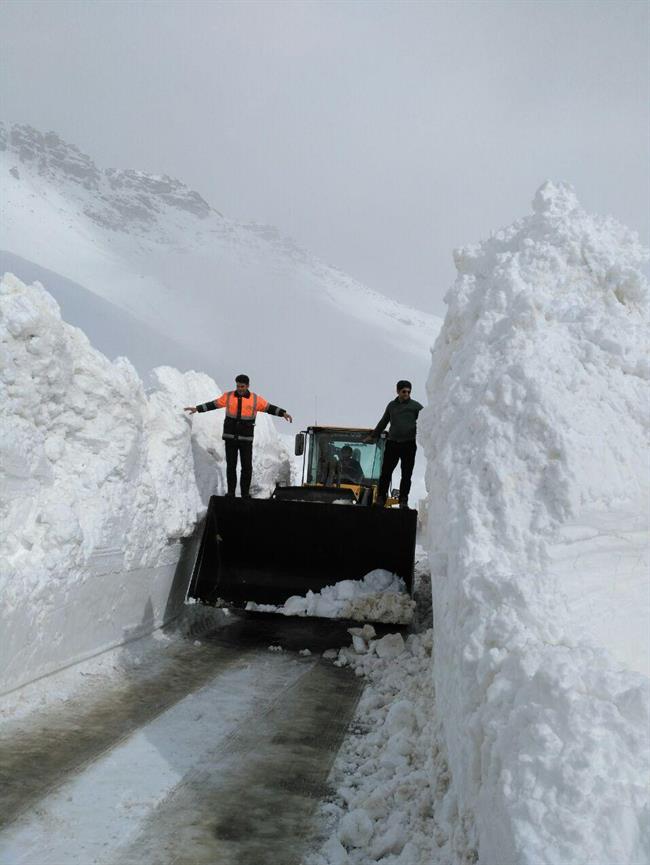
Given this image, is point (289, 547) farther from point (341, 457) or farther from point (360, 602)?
point (341, 457)

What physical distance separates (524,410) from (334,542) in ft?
15.0

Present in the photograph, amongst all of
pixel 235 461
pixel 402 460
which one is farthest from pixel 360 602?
pixel 235 461

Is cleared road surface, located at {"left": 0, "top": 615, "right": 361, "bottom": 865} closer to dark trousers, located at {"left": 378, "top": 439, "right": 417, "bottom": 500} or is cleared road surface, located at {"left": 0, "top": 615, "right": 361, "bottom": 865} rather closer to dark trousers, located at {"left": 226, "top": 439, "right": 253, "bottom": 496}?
dark trousers, located at {"left": 226, "top": 439, "right": 253, "bottom": 496}

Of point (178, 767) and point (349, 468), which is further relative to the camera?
point (349, 468)

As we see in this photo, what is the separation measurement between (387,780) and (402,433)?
5060 millimetres

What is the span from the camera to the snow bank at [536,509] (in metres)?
2.12

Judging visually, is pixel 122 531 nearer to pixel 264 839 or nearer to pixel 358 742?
pixel 358 742

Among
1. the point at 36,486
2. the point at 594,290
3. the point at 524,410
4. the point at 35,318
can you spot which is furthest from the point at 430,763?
the point at 35,318

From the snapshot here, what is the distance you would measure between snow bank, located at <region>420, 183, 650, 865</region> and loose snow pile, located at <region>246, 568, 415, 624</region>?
269cm

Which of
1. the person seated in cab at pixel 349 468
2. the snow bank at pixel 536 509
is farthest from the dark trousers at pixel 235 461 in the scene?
the snow bank at pixel 536 509

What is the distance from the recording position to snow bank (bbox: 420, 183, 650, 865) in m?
2.12

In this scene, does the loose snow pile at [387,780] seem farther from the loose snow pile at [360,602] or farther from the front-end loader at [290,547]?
the front-end loader at [290,547]

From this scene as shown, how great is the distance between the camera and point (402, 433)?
28.1 ft

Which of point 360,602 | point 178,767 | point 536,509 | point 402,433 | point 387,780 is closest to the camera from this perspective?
point 536,509
